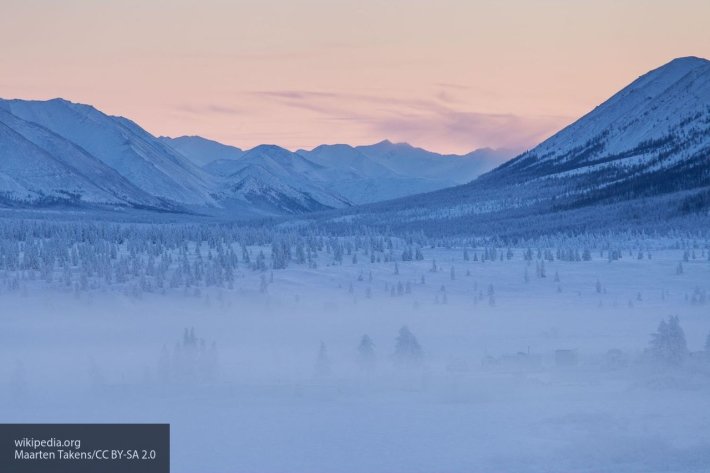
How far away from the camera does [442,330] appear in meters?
22.0

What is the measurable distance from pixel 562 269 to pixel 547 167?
89.0 metres

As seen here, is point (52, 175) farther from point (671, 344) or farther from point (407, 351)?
point (671, 344)

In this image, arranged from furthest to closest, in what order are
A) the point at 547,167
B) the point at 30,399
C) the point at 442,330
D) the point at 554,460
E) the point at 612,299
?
the point at 547,167
the point at 612,299
the point at 442,330
the point at 30,399
the point at 554,460

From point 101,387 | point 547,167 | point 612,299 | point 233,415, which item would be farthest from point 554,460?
point 547,167

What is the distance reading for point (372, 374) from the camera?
17.3 meters

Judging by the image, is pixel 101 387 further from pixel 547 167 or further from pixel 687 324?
pixel 547 167

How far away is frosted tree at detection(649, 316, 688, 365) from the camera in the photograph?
17.4 metres

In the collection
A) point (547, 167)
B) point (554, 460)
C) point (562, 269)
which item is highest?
point (547, 167)

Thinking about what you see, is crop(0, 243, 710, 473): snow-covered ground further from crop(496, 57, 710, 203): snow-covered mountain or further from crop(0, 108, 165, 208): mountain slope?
crop(0, 108, 165, 208): mountain slope

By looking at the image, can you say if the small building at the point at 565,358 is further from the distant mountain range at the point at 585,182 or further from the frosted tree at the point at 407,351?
the distant mountain range at the point at 585,182

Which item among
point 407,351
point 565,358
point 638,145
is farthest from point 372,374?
point 638,145

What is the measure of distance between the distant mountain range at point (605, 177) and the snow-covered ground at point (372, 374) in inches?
1737

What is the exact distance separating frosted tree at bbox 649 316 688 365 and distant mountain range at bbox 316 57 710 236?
A: 5025cm

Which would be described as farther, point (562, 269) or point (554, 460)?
point (562, 269)
